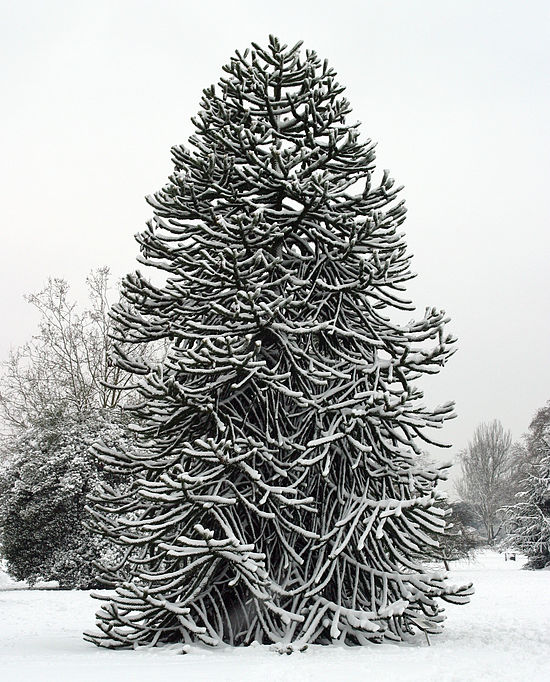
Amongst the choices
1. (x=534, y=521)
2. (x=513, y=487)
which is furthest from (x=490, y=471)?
(x=534, y=521)

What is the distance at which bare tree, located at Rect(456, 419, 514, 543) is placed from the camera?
166 ft

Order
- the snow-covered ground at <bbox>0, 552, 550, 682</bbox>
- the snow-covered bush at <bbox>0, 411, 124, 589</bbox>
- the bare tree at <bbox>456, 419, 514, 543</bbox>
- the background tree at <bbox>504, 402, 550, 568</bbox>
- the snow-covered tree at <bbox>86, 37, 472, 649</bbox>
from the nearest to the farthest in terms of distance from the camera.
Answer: the snow-covered ground at <bbox>0, 552, 550, 682</bbox>
the snow-covered tree at <bbox>86, 37, 472, 649</bbox>
the snow-covered bush at <bbox>0, 411, 124, 589</bbox>
the background tree at <bbox>504, 402, 550, 568</bbox>
the bare tree at <bbox>456, 419, 514, 543</bbox>

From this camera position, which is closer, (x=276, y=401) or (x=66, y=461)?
(x=276, y=401)

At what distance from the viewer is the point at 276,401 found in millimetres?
7742

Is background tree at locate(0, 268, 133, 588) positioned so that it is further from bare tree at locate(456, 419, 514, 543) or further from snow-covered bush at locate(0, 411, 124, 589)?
bare tree at locate(456, 419, 514, 543)

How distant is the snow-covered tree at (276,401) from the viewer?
694 centimetres

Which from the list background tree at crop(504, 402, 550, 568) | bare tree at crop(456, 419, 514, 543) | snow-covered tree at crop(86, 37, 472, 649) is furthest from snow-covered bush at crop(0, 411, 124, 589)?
bare tree at crop(456, 419, 514, 543)

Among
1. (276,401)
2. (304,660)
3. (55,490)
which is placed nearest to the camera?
(304,660)

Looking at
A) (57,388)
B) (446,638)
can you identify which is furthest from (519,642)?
(57,388)

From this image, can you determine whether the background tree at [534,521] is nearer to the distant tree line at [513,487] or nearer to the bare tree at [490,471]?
the distant tree line at [513,487]

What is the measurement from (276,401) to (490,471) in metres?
49.4

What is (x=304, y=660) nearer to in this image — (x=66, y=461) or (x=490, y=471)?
(x=66, y=461)

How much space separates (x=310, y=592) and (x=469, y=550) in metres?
25.0

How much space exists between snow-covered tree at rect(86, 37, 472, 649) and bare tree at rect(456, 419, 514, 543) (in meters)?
45.1
